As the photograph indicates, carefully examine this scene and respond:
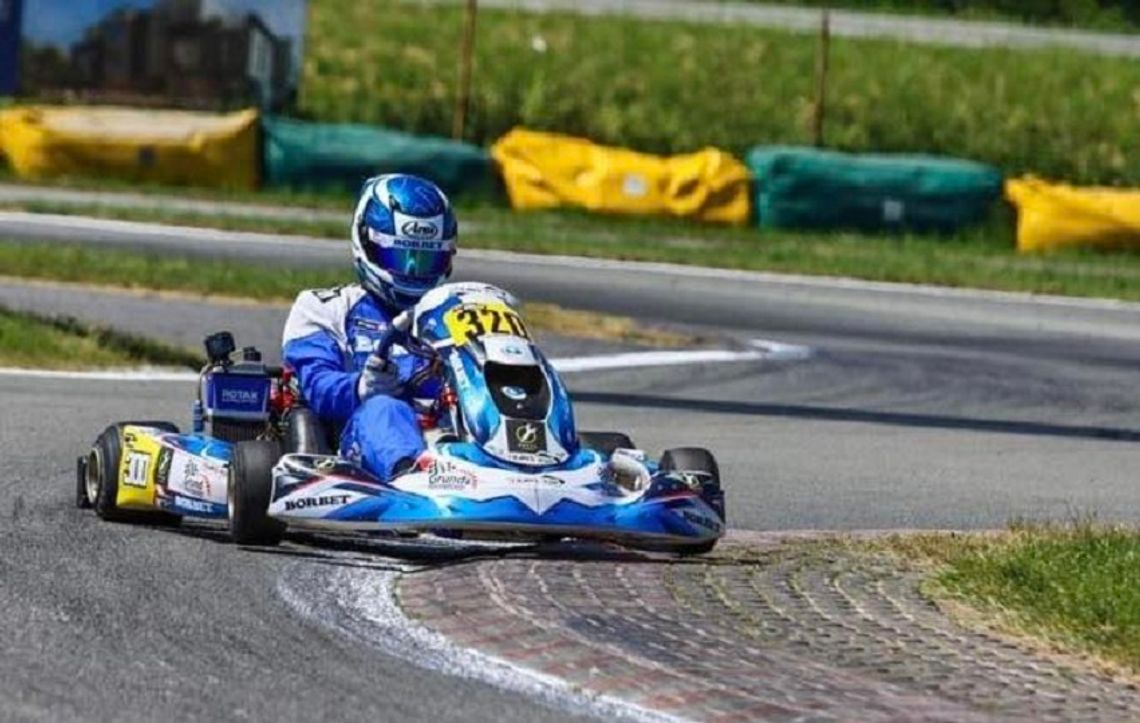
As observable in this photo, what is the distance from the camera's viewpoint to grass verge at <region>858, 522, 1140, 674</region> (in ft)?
22.6

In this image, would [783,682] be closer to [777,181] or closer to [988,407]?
[988,407]

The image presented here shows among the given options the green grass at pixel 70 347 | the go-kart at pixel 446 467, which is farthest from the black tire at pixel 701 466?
the green grass at pixel 70 347

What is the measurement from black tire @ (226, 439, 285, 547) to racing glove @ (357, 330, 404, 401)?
534mm

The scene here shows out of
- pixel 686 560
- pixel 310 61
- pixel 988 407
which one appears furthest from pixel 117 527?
pixel 310 61

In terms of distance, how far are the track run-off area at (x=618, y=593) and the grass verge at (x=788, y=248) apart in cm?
675

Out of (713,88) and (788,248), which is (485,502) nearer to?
(788,248)

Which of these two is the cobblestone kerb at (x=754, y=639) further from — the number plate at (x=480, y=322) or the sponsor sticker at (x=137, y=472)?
the sponsor sticker at (x=137, y=472)

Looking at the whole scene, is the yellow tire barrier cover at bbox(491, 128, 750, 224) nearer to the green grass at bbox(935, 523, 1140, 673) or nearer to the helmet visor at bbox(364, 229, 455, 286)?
the helmet visor at bbox(364, 229, 455, 286)

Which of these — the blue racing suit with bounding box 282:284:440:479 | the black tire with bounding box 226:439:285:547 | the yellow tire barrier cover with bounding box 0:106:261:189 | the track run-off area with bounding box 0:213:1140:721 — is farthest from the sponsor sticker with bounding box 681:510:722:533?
the yellow tire barrier cover with bounding box 0:106:261:189

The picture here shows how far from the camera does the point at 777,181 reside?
79.1 ft

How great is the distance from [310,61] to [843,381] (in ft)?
60.2

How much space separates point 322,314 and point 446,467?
1.26 metres

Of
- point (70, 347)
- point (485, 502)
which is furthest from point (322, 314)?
point (70, 347)

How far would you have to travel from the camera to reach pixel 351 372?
29.4 ft
